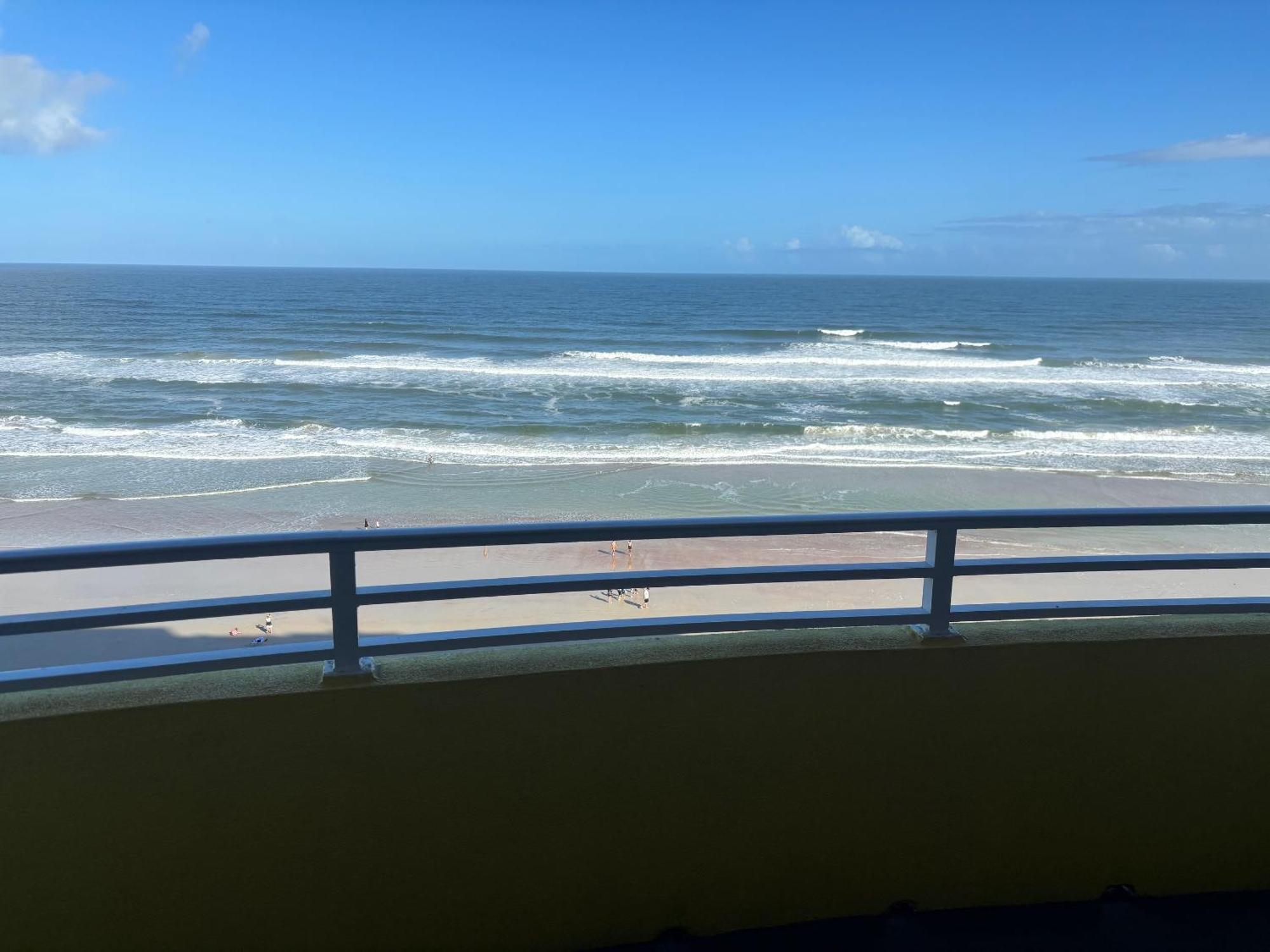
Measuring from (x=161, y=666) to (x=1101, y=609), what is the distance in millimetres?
2298

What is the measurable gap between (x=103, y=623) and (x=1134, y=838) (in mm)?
2607

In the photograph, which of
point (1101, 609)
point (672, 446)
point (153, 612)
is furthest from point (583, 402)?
point (153, 612)

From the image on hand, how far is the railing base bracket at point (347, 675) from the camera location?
7.07ft

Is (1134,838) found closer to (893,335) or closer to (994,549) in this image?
(994,549)

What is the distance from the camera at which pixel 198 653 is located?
7.13ft

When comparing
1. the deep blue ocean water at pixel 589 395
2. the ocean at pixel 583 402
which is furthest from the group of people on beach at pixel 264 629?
the deep blue ocean water at pixel 589 395

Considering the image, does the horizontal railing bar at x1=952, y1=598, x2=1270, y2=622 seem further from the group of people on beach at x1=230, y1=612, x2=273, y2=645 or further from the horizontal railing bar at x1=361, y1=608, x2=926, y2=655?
the group of people on beach at x1=230, y1=612, x2=273, y2=645

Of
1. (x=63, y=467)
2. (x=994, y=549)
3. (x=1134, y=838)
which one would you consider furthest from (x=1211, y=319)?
(x=1134, y=838)

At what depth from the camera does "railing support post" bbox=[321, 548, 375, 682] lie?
2.15m

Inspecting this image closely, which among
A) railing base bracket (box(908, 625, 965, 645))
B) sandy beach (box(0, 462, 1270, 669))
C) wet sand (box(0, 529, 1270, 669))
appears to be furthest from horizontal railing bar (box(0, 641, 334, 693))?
wet sand (box(0, 529, 1270, 669))

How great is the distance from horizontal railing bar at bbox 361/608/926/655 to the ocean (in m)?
12.7

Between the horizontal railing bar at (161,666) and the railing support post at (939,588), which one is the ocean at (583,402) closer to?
the railing support post at (939,588)

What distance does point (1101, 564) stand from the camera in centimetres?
252

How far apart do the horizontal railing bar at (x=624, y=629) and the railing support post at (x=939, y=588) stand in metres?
0.03
